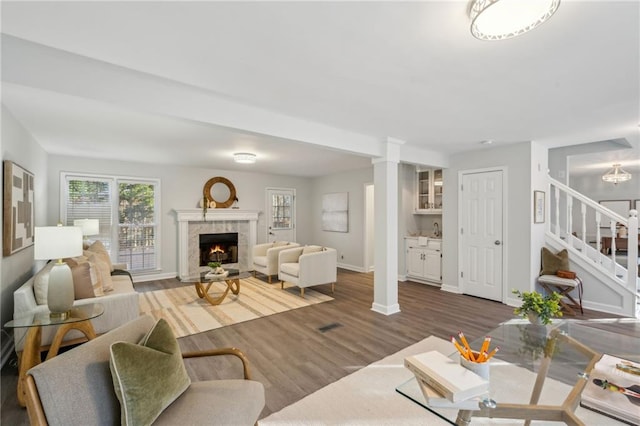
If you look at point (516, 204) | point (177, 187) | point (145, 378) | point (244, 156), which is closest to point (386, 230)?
point (516, 204)

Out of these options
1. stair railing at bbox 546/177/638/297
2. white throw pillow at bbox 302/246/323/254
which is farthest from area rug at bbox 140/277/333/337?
stair railing at bbox 546/177/638/297

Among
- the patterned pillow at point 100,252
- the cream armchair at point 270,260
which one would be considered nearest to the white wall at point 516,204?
the cream armchair at point 270,260

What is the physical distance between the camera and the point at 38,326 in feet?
6.59

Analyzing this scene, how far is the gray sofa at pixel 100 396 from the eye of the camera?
113 cm

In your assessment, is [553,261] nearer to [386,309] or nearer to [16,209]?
[386,309]

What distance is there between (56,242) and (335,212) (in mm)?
5940

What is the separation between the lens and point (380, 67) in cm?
→ 207

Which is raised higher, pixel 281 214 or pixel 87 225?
pixel 281 214

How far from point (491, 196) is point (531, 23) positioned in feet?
12.1

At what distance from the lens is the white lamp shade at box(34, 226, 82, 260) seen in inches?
85.6

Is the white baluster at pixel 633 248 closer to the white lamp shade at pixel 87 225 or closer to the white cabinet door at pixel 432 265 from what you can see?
the white cabinet door at pixel 432 265

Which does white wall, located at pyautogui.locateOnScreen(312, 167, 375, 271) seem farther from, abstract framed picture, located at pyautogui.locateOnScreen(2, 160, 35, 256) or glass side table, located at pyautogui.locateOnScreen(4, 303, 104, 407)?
abstract framed picture, located at pyautogui.locateOnScreen(2, 160, 35, 256)

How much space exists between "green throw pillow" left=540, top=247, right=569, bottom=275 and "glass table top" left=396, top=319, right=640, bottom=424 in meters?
1.92

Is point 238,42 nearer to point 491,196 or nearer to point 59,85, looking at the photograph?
point 59,85
